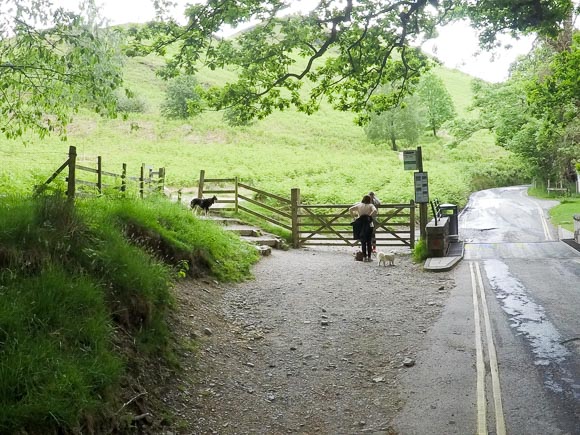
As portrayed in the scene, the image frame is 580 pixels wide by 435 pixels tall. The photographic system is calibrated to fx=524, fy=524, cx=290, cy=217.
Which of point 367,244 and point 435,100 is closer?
point 367,244

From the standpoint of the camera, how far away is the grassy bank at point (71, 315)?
404 centimetres

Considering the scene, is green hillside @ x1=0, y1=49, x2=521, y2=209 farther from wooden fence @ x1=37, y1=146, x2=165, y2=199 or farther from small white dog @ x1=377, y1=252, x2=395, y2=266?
small white dog @ x1=377, y1=252, x2=395, y2=266

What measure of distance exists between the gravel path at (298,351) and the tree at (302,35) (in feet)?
14.2

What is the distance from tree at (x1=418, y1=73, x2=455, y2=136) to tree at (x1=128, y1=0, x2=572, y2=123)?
57.7 metres

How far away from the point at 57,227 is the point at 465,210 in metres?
28.4

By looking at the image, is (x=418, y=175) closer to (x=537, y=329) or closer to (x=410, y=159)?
(x=410, y=159)

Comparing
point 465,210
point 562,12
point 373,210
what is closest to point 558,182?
point 465,210


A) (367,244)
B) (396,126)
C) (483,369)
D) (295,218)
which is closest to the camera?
(483,369)

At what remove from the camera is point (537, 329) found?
27.4 feet

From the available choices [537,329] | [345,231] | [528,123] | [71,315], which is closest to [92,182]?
[71,315]

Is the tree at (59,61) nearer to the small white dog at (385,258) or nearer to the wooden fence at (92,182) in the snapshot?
the wooden fence at (92,182)

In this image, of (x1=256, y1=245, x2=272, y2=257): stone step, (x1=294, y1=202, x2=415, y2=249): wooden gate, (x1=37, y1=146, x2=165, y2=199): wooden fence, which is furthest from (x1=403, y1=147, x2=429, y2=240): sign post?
(x1=37, y1=146, x2=165, y2=199): wooden fence

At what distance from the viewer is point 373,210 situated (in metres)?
16.1

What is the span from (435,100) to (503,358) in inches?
2601
